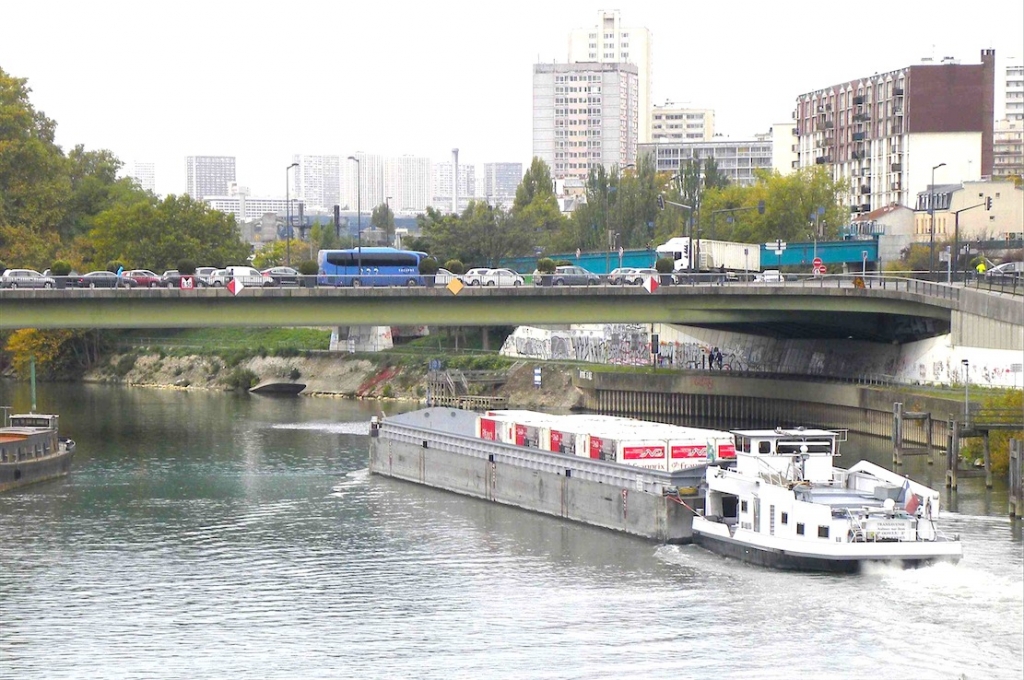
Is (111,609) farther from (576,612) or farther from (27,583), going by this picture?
(576,612)

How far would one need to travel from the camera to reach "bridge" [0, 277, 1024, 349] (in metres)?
78.4

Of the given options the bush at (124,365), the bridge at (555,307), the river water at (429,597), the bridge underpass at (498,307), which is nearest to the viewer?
the river water at (429,597)

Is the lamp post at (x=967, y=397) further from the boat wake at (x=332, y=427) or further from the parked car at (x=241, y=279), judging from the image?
A: the parked car at (x=241, y=279)

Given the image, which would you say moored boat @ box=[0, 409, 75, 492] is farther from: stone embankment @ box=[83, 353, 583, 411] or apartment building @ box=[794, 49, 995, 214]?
apartment building @ box=[794, 49, 995, 214]

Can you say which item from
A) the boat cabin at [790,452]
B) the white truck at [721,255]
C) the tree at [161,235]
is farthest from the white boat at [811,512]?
the tree at [161,235]

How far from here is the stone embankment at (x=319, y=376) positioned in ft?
372

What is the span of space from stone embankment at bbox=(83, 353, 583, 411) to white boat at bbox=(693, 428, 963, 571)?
52.3 metres

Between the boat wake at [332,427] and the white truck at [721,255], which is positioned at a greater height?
the white truck at [721,255]

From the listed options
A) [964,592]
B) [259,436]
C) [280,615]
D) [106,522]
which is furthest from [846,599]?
[259,436]

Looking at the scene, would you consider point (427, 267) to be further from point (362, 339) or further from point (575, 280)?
point (362, 339)

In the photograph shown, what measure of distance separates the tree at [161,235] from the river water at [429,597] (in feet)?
259

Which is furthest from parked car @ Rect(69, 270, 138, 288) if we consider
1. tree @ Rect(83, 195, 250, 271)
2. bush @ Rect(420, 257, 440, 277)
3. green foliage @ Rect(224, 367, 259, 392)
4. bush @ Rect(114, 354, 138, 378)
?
tree @ Rect(83, 195, 250, 271)

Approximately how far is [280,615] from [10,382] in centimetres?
9873

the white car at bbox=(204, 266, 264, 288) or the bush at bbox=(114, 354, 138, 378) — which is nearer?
the white car at bbox=(204, 266, 264, 288)
